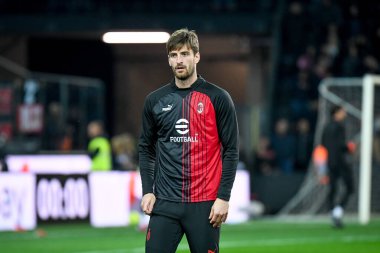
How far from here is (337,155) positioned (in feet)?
55.6

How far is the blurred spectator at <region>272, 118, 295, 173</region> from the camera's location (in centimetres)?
2264

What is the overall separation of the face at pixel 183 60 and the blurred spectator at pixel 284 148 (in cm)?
1621

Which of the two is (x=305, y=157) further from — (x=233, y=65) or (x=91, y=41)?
(x=91, y=41)

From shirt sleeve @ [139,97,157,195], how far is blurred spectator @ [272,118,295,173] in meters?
16.0

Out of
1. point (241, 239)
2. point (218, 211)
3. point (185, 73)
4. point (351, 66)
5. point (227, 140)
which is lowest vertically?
point (241, 239)

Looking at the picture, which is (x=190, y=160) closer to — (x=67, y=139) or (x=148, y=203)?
(x=148, y=203)

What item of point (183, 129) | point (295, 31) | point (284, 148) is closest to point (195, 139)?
point (183, 129)

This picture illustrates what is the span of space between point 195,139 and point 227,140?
0.62ft

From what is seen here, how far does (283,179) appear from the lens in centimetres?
2098

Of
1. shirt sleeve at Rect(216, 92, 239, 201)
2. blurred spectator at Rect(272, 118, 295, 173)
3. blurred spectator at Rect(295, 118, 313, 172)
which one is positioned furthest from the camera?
blurred spectator at Rect(295, 118, 313, 172)

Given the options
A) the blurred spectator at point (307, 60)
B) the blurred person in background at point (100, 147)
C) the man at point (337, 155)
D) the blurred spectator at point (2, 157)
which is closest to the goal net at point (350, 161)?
the man at point (337, 155)

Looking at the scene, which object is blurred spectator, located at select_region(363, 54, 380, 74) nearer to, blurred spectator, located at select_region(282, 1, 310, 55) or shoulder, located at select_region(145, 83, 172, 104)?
blurred spectator, located at select_region(282, 1, 310, 55)

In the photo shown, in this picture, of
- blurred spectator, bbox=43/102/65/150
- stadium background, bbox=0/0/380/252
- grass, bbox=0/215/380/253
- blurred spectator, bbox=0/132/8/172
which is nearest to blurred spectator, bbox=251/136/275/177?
stadium background, bbox=0/0/380/252

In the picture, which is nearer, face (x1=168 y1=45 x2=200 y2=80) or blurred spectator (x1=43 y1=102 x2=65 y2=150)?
face (x1=168 y1=45 x2=200 y2=80)
